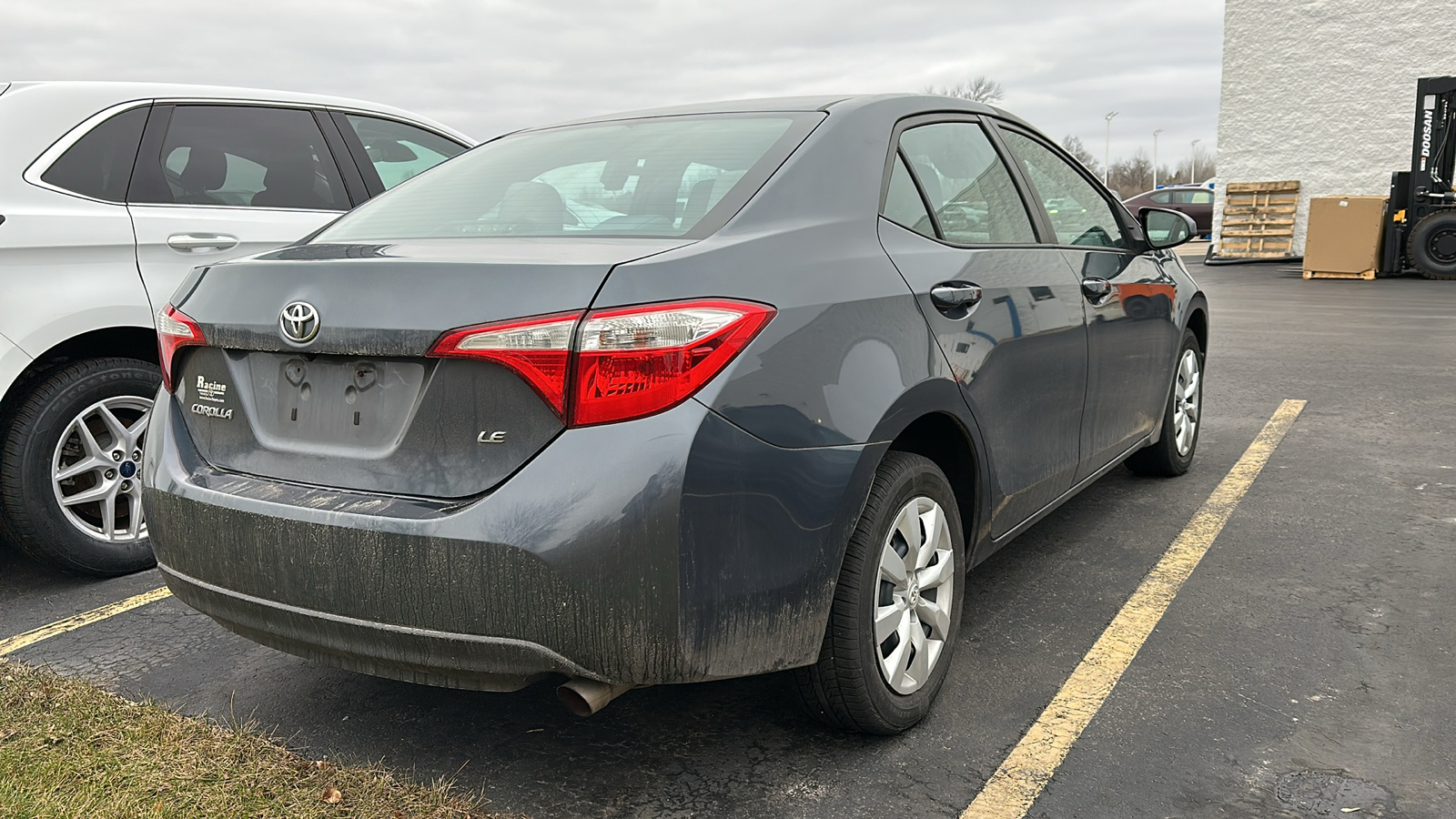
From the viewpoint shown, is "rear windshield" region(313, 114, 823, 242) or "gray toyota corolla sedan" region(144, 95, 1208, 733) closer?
"gray toyota corolla sedan" region(144, 95, 1208, 733)

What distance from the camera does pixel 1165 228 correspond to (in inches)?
180

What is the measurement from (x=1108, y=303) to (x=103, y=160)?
3.55 m

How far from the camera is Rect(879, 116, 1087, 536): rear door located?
2.82m

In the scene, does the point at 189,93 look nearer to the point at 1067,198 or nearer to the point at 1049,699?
the point at 1067,198

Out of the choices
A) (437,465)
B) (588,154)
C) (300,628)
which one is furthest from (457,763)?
(588,154)

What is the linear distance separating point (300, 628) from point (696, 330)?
3.38 ft

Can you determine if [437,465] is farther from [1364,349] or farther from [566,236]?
[1364,349]

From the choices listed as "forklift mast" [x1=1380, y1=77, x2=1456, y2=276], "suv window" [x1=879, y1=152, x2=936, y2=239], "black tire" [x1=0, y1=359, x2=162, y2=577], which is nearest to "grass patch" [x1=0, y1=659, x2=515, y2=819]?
"black tire" [x1=0, y1=359, x2=162, y2=577]

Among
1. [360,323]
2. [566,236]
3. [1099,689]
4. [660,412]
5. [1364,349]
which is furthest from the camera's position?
[1364,349]

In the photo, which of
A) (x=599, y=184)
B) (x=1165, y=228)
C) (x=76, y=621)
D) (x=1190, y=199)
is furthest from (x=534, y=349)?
(x=1190, y=199)

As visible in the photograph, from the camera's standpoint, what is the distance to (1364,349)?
930 centimetres

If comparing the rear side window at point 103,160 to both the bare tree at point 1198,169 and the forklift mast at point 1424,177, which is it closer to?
the forklift mast at point 1424,177

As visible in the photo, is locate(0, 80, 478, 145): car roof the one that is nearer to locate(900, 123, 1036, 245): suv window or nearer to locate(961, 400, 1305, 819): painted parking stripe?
locate(900, 123, 1036, 245): suv window

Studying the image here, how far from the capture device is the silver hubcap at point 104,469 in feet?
12.6
